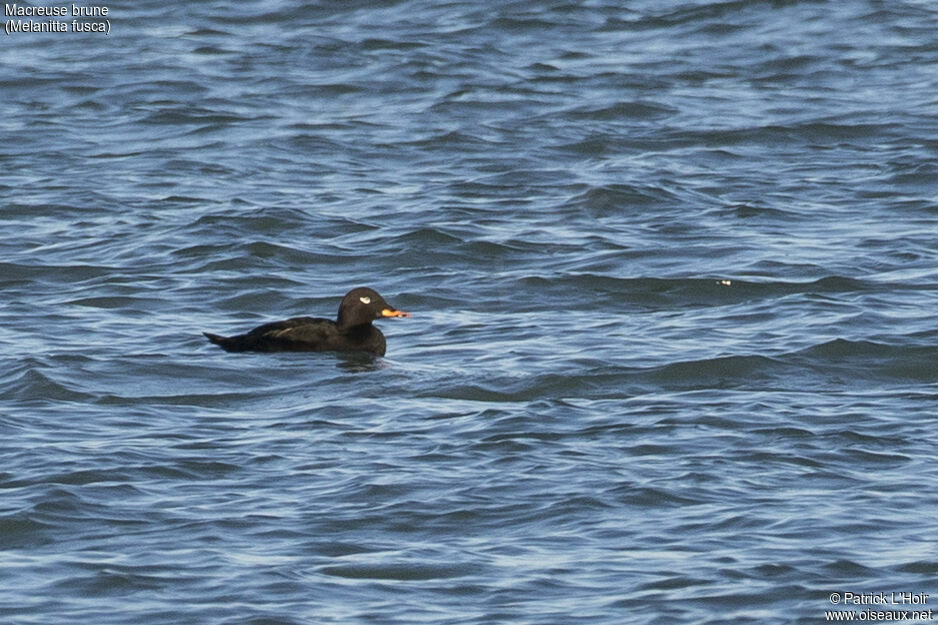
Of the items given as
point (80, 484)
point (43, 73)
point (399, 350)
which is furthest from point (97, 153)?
point (80, 484)

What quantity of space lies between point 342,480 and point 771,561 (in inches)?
79.0

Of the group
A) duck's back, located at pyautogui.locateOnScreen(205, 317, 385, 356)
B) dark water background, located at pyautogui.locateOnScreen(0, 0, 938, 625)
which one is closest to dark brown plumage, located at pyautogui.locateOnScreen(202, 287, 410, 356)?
duck's back, located at pyautogui.locateOnScreen(205, 317, 385, 356)

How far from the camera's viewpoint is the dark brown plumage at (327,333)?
11.1 metres

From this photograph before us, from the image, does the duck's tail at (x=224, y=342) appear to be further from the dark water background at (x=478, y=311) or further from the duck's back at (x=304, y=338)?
the dark water background at (x=478, y=311)

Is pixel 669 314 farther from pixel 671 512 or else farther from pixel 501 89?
pixel 501 89

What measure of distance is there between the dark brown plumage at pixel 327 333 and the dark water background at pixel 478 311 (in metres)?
0.18

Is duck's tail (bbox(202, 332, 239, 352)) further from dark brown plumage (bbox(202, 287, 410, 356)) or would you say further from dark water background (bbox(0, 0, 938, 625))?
dark water background (bbox(0, 0, 938, 625))

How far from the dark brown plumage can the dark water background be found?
0.59 feet

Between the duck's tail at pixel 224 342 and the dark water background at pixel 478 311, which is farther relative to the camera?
the duck's tail at pixel 224 342

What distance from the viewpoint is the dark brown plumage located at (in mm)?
11070

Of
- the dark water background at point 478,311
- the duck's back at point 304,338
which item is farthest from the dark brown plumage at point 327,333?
the dark water background at point 478,311

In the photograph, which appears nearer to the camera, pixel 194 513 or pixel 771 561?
pixel 771 561

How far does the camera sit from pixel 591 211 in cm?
1512

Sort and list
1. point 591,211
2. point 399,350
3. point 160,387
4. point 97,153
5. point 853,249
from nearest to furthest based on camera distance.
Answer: point 160,387
point 399,350
point 853,249
point 591,211
point 97,153
